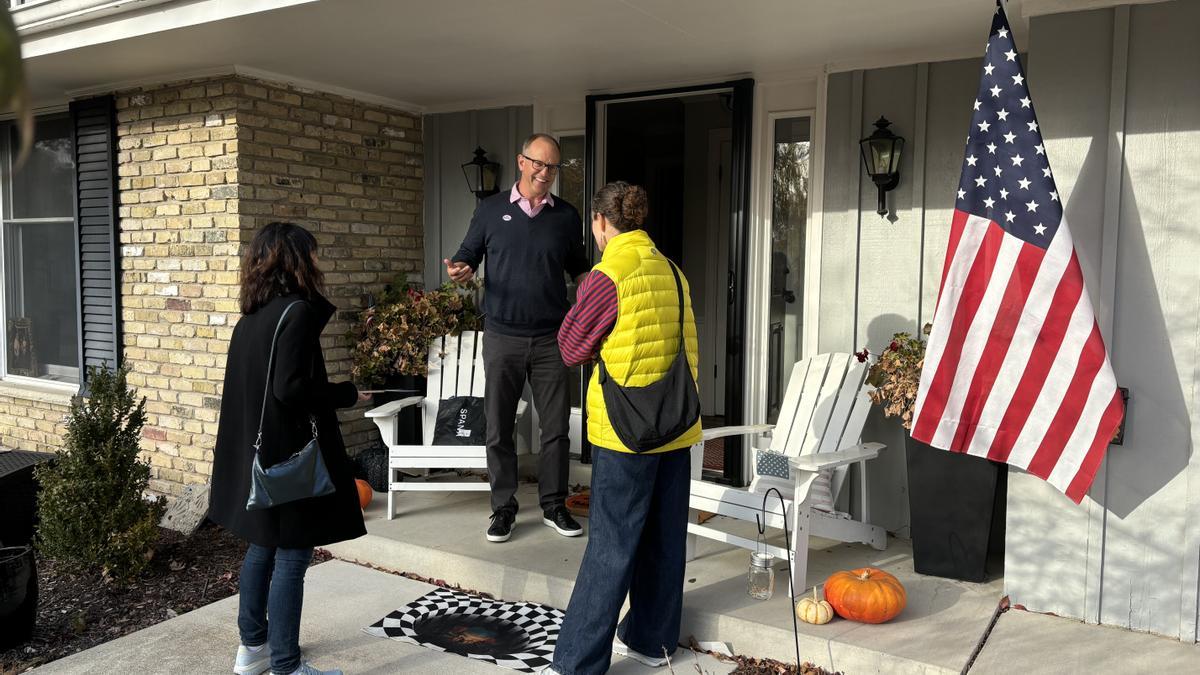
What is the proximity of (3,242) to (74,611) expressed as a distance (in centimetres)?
373

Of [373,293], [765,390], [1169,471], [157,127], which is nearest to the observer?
[1169,471]

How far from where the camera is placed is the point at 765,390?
454cm

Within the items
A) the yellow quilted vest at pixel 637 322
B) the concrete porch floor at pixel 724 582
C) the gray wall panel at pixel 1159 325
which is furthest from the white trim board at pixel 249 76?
the gray wall panel at pixel 1159 325

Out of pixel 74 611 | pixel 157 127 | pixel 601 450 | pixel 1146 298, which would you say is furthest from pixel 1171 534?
pixel 157 127

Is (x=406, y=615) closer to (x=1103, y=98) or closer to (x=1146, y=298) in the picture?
(x=1146, y=298)

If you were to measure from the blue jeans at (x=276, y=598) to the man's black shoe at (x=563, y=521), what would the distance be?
57.6 inches

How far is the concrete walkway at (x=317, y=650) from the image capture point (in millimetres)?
2982

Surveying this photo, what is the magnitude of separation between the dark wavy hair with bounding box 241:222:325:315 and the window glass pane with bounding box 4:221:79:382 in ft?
12.7

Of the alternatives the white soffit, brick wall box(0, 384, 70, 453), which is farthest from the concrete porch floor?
brick wall box(0, 384, 70, 453)

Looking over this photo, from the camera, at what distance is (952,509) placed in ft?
11.5

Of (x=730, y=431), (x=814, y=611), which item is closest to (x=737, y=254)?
(x=730, y=431)

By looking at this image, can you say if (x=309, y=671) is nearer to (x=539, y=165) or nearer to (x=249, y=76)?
(x=539, y=165)

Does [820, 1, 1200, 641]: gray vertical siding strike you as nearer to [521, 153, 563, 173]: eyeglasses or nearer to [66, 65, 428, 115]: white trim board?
[521, 153, 563, 173]: eyeglasses

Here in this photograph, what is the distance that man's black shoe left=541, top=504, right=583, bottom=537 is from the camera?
13.0 feet
